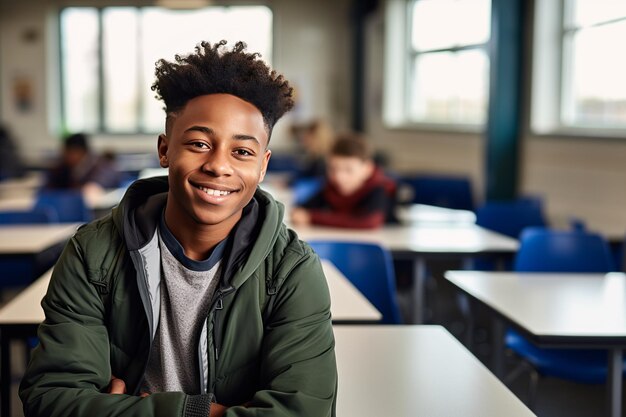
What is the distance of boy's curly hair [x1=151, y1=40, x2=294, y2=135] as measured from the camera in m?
1.48

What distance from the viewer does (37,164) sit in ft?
38.4

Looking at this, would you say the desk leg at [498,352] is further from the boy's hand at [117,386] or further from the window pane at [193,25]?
the window pane at [193,25]

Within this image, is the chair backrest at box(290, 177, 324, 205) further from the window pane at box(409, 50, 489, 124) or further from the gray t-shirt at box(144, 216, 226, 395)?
the gray t-shirt at box(144, 216, 226, 395)

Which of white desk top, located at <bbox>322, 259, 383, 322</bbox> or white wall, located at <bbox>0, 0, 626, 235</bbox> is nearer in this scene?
white desk top, located at <bbox>322, 259, 383, 322</bbox>

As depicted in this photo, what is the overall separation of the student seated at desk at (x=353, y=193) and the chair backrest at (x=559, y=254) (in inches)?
40.4

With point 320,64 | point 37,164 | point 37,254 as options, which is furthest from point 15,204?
point 320,64

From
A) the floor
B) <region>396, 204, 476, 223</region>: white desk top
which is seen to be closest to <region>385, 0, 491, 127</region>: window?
<region>396, 204, 476, 223</region>: white desk top

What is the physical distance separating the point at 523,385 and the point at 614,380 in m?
1.72

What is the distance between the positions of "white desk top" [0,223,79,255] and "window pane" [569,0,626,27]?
347 centimetres

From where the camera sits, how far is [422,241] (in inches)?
150

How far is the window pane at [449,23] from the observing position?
7289 millimetres

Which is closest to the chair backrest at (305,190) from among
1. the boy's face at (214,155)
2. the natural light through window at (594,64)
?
the natural light through window at (594,64)

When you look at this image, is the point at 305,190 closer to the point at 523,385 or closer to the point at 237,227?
the point at 523,385

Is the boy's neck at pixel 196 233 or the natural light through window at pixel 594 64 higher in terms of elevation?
the natural light through window at pixel 594 64
